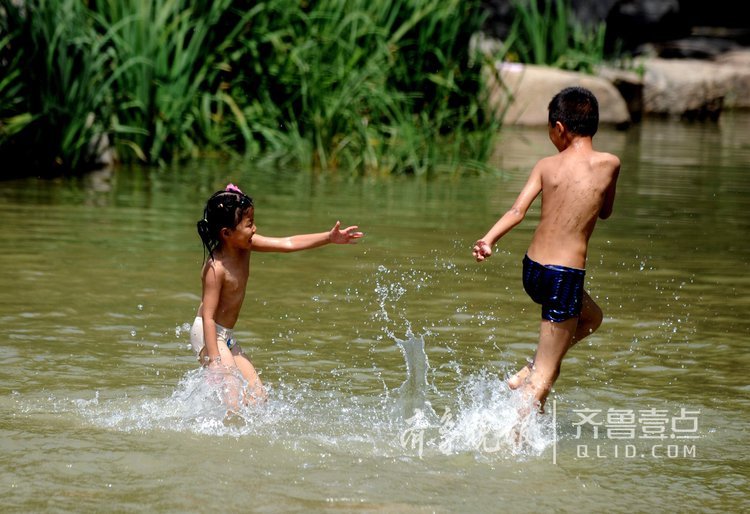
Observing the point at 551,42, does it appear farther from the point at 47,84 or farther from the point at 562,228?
the point at 562,228

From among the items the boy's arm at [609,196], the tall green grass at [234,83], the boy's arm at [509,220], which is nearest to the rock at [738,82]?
the tall green grass at [234,83]

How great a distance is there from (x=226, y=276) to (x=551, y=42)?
13.9 m

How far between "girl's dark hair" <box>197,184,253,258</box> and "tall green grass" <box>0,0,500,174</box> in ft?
18.2

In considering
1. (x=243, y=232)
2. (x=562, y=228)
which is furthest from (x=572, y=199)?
(x=243, y=232)

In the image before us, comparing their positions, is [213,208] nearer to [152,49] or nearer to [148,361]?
[148,361]

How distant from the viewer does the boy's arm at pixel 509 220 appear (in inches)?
170

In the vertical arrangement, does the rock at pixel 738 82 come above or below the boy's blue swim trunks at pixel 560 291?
above

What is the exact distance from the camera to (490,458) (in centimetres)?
415

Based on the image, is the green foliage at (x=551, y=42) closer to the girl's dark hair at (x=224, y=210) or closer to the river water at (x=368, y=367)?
the river water at (x=368, y=367)

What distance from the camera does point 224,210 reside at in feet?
14.9

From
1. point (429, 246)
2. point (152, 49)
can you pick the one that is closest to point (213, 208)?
point (429, 246)

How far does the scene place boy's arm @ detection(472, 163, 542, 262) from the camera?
432 cm

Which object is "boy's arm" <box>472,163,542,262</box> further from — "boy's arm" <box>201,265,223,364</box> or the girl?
"boy's arm" <box>201,265,223,364</box>

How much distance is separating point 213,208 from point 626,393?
70.9 inches
